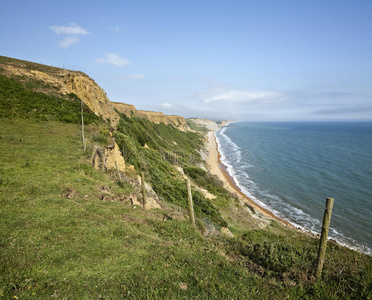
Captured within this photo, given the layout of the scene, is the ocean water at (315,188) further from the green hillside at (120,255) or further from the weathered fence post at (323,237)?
the green hillside at (120,255)

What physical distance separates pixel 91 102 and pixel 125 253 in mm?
29722

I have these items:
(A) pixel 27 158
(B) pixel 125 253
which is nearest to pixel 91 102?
(A) pixel 27 158

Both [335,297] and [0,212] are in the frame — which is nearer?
[335,297]

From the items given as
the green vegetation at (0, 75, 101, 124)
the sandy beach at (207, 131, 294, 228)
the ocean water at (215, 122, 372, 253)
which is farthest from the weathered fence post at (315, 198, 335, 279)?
the green vegetation at (0, 75, 101, 124)


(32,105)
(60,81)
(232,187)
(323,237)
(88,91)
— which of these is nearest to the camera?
(323,237)

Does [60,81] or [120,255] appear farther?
[60,81]

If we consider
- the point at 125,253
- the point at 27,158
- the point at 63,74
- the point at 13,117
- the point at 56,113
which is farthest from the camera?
the point at 63,74

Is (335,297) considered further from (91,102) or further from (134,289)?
(91,102)

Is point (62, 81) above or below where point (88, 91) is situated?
above

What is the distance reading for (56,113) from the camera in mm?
21891

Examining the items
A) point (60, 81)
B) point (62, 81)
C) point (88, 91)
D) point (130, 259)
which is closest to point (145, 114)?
point (88, 91)

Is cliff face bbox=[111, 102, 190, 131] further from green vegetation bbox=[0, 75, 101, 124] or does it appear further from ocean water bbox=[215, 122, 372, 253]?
ocean water bbox=[215, 122, 372, 253]

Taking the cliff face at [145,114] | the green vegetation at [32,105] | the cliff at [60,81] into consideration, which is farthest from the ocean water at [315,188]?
the cliff face at [145,114]

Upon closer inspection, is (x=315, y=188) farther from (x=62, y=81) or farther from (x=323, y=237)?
(x=62, y=81)
